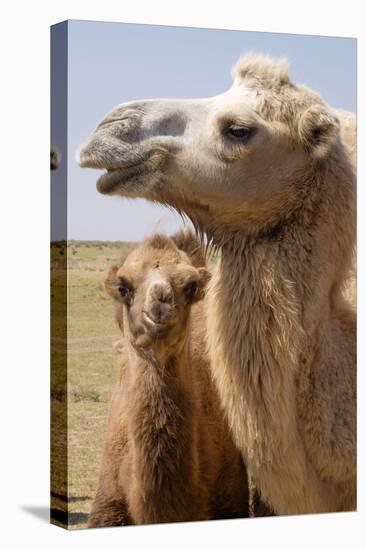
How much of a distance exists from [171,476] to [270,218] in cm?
130

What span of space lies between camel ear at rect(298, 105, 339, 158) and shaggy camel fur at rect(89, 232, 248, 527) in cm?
77

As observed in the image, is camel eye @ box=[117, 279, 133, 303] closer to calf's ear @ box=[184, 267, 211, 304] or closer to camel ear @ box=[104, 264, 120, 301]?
camel ear @ box=[104, 264, 120, 301]

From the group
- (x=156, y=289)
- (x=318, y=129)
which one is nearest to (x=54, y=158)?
(x=156, y=289)

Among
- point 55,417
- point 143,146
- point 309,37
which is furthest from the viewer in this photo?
point 309,37

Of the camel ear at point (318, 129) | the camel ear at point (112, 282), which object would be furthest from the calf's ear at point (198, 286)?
the camel ear at point (318, 129)

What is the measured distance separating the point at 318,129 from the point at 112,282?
1228 mm

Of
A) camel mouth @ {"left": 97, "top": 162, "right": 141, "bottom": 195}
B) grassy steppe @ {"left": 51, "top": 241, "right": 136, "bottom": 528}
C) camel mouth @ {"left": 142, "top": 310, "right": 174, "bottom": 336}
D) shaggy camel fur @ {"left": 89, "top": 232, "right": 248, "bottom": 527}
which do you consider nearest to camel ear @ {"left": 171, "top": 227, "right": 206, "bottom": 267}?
shaggy camel fur @ {"left": 89, "top": 232, "right": 248, "bottom": 527}

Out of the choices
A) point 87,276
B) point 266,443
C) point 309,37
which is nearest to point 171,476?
point 266,443

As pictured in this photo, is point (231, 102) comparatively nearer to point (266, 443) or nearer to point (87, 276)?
point (87, 276)

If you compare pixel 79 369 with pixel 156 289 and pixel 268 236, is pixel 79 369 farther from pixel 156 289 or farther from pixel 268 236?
pixel 268 236

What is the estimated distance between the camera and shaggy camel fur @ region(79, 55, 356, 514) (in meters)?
4.77

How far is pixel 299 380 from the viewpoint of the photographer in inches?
191

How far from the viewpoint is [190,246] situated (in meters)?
5.23

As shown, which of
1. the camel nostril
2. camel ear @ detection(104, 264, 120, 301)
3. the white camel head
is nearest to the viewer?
the white camel head
